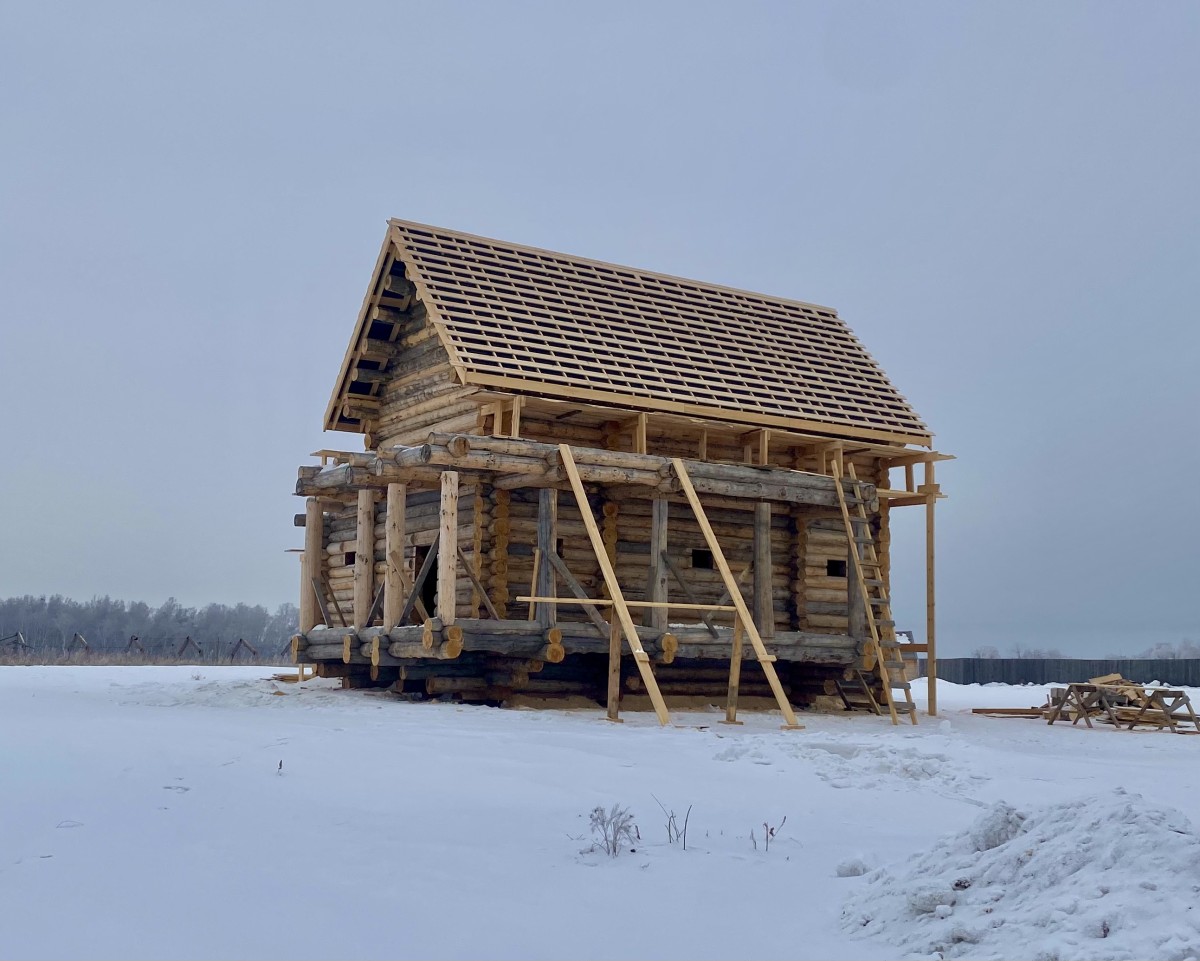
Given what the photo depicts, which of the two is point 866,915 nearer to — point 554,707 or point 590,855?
point 590,855

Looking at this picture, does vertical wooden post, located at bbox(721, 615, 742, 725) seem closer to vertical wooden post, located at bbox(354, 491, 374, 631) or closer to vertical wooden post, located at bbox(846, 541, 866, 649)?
vertical wooden post, located at bbox(846, 541, 866, 649)

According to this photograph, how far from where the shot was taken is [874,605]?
21.0 metres

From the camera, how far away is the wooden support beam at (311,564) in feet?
70.6

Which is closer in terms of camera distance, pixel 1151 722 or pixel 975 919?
pixel 975 919

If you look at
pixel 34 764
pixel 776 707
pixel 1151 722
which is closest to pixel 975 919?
pixel 34 764

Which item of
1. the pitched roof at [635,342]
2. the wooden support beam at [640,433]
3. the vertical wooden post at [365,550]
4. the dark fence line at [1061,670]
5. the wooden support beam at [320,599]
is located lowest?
the dark fence line at [1061,670]

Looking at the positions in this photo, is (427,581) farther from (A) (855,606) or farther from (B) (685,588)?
(A) (855,606)

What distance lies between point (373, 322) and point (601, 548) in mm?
8204

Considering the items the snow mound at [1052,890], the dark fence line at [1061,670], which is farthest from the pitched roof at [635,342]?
the dark fence line at [1061,670]

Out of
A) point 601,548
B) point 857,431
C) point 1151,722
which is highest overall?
point 857,431

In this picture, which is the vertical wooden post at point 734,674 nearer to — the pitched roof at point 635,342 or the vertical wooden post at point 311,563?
the pitched roof at point 635,342

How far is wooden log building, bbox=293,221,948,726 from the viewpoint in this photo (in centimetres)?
1761

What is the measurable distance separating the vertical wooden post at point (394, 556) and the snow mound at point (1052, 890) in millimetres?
12087

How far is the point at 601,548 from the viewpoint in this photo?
16.3 meters
